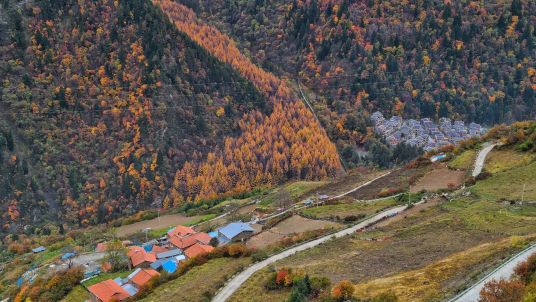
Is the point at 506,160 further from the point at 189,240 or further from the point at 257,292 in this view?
the point at 257,292

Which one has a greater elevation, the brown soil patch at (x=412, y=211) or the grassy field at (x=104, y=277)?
the brown soil patch at (x=412, y=211)

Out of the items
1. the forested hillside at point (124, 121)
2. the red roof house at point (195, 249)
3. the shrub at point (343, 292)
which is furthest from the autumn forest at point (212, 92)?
the shrub at point (343, 292)

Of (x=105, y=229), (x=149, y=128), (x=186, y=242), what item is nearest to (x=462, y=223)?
(x=186, y=242)

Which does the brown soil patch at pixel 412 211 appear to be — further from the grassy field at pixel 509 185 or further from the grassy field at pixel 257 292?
the grassy field at pixel 257 292

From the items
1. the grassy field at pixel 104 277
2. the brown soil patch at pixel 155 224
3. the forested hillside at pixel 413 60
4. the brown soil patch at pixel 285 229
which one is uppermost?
the forested hillside at pixel 413 60

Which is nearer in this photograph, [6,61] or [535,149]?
[535,149]

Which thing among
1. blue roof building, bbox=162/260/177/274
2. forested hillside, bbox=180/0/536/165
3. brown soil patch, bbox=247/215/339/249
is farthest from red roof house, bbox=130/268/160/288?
forested hillside, bbox=180/0/536/165

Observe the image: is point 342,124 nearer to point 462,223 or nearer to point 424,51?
point 424,51
